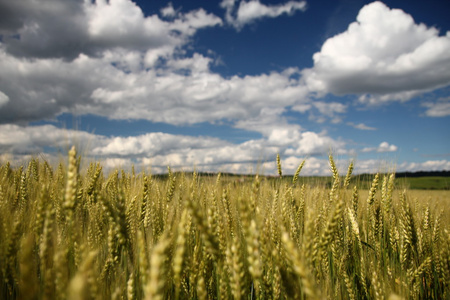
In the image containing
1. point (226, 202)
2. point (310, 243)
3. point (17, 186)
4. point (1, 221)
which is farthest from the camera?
point (17, 186)

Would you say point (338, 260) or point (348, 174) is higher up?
point (348, 174)

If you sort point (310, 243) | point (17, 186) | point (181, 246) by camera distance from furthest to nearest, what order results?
1. point (17, 186)
2. point (310, 243)
3. point (181, 246)

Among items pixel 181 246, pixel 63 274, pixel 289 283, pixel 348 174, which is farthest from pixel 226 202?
pixel 348 174

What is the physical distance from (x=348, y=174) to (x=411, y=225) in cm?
79

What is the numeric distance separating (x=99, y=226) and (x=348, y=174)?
2694 mm

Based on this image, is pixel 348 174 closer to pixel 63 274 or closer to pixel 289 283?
pixel 289 283

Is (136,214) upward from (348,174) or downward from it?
downward

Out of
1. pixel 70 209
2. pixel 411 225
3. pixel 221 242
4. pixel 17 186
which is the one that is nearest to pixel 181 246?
pixel 221 242

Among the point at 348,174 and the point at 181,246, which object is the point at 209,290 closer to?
the point at 181,246

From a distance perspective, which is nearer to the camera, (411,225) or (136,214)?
(136,214)

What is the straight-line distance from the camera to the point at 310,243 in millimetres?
1152

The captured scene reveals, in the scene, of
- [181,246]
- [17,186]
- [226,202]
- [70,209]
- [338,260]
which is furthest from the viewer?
[17,186]

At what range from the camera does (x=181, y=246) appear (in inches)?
37.7

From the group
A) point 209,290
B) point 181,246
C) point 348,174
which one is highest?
point 348,174
